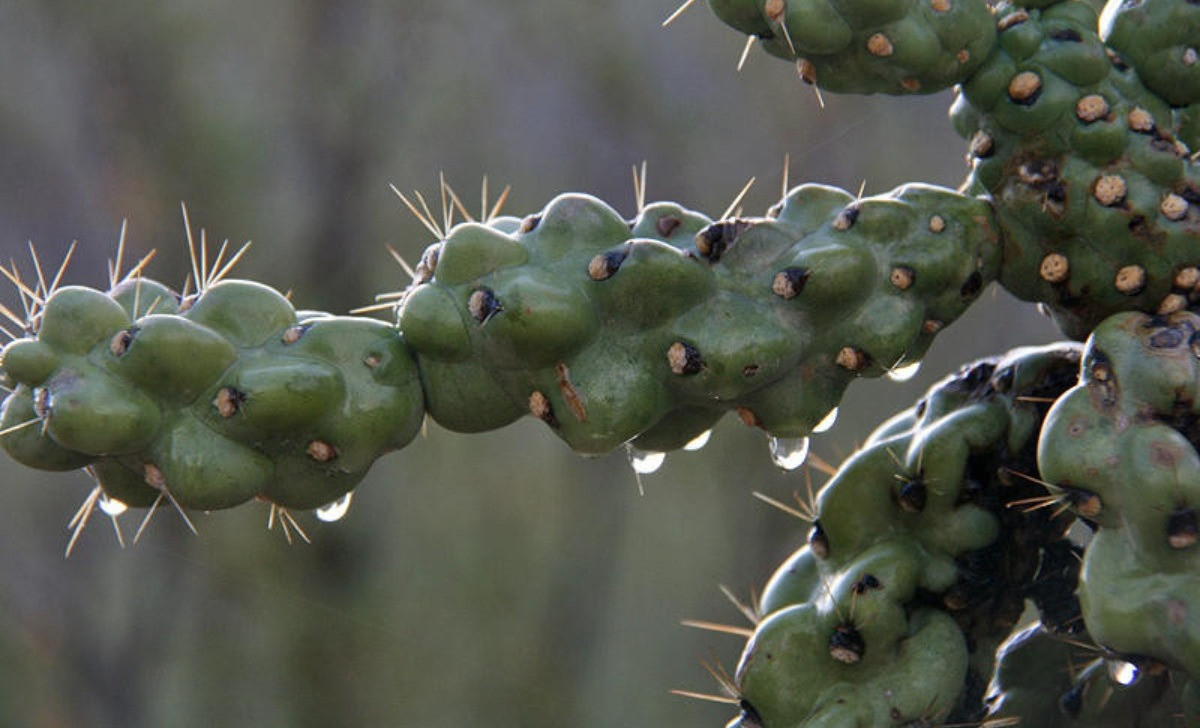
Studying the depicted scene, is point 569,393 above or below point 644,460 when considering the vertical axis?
above

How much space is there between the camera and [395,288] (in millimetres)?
4547

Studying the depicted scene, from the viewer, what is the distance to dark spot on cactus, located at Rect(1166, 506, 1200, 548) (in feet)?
2.12

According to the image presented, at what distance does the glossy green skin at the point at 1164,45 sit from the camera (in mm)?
808

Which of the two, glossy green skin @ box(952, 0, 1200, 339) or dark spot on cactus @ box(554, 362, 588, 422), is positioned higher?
glossy green skin @ box(952, 0, 1200, 339)

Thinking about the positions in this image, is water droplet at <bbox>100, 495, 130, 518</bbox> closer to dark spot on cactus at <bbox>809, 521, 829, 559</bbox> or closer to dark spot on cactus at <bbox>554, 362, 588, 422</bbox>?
dark spot on cactus at <bbox>554, 362, 588, 422</bbox>

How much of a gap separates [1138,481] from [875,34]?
0.92 feet

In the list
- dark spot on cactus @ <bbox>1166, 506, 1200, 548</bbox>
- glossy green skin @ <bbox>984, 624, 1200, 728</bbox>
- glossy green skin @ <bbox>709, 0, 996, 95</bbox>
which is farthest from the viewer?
glossy green skin @ <bbox>984, 624, 1200, 728</bbox>

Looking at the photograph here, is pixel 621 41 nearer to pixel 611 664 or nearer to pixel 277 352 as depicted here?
pixel 611 664

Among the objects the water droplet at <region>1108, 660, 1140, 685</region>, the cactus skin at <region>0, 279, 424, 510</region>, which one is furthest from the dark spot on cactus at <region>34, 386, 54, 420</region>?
the water droplet at <region>1108, 660, 1140, 685</region>

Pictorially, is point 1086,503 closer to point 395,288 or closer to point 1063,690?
point 1063,690

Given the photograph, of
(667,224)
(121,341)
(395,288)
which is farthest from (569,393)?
(395,288)

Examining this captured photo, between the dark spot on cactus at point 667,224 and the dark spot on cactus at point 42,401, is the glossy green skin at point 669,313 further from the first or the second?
the dark spot on cactus at point 42,401

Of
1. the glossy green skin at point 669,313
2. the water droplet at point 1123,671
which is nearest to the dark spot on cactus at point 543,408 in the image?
the glossy green skin at point 669,313

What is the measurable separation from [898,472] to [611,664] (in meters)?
4.04
